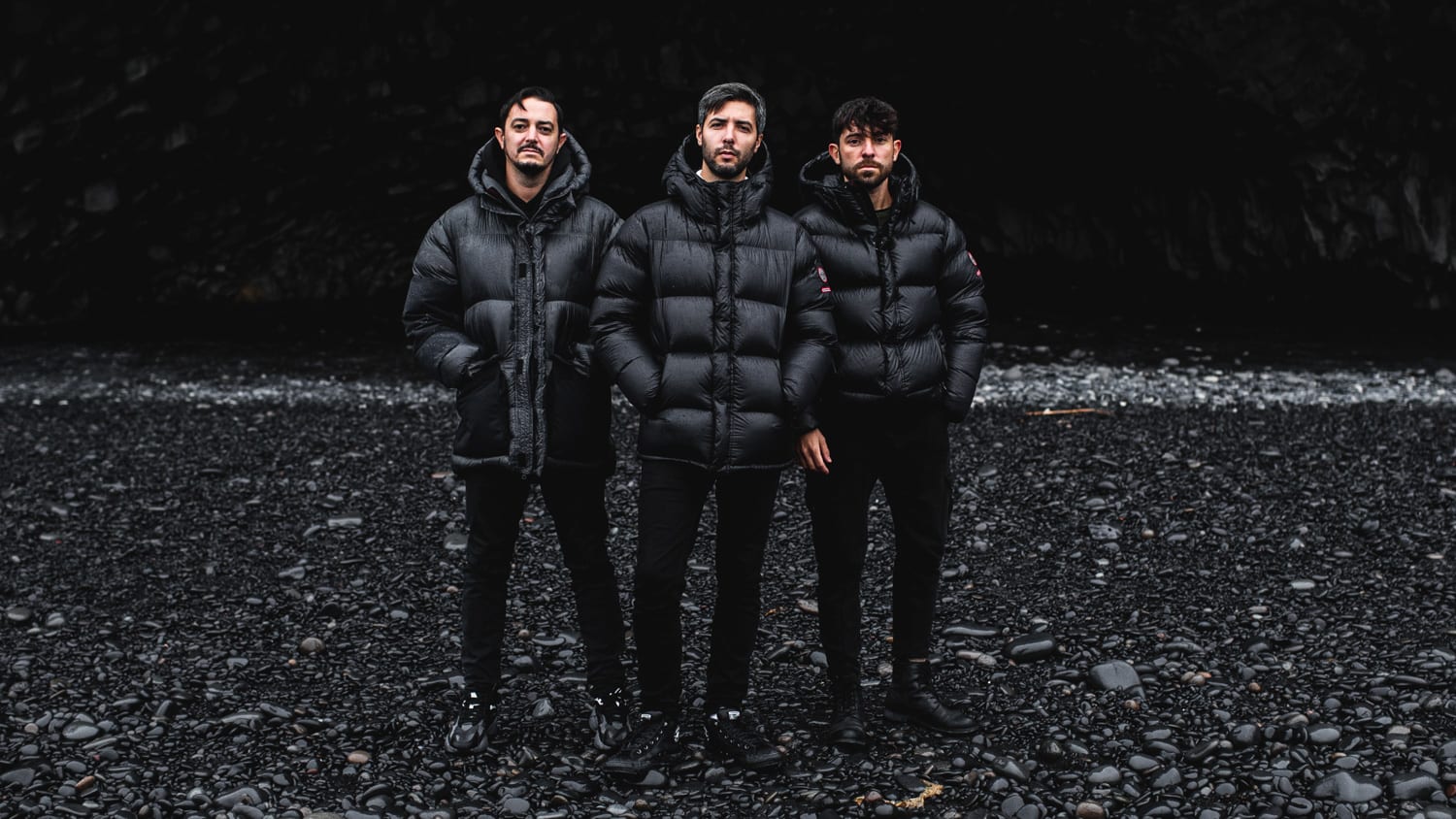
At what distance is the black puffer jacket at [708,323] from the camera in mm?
4953

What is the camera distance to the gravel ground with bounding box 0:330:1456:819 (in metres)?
5.15

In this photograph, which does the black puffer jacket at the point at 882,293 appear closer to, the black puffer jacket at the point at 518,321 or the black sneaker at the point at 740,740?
the black puffer jacket at the point at 518,321

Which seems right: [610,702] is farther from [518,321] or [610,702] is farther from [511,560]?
[518,321]

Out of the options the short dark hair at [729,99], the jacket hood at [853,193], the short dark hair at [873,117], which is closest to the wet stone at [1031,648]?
the jacket hood at [853,193]

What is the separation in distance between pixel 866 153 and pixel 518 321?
1693mm

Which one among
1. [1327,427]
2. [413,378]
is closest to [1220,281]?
[1327,427]

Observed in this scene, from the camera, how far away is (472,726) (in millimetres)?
5477

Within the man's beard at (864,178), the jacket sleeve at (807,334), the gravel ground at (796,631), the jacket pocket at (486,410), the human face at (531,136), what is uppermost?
the human face at (531,136)

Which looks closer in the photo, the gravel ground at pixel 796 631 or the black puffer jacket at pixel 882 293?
the gravel ground at pixel 796 631

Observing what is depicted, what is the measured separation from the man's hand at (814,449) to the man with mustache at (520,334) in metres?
0.87

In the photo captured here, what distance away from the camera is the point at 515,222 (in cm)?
519

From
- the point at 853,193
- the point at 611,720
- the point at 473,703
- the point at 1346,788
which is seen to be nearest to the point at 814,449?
the point at 853,193

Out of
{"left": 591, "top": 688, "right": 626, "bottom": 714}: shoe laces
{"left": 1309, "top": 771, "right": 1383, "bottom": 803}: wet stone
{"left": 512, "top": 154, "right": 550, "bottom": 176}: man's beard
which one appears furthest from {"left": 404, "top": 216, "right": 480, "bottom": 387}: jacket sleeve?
{"left": 1309, "top": 771, "right": 1383, "bottom": 803}: wet stone

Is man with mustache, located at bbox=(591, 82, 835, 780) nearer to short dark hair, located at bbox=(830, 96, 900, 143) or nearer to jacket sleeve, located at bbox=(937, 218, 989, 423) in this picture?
short dark hair, located at bbox=(830, 96, 900, 143)
